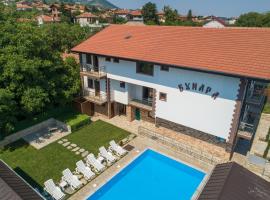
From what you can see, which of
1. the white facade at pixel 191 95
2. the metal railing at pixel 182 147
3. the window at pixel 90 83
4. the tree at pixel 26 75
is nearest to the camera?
the white facade at pixel 191 95

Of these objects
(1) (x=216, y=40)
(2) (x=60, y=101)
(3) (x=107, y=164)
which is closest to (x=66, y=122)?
(2) (x=60, y=101)

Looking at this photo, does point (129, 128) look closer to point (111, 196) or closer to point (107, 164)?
point (107, 164)

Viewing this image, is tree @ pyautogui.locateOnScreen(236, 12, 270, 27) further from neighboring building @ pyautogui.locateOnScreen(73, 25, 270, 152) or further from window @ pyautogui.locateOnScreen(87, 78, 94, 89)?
window @ pyautogui.locateOnScreen(87, 78, 94, 89)

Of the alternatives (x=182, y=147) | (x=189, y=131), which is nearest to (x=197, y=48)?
(x=189, y=131)

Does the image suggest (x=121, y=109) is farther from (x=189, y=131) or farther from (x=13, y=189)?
(x=13, y=189)

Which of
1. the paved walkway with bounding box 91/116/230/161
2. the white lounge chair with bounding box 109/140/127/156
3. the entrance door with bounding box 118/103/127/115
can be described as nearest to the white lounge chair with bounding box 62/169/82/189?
the white lounge chair with bounding box 109/140/127/156

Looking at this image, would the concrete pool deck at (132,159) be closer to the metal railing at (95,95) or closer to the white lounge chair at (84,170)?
the white lounge chair at (84,170)

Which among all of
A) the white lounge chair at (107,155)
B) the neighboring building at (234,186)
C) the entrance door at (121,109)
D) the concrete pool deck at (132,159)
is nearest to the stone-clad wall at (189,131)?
the concrete pool deck at (132,159)
